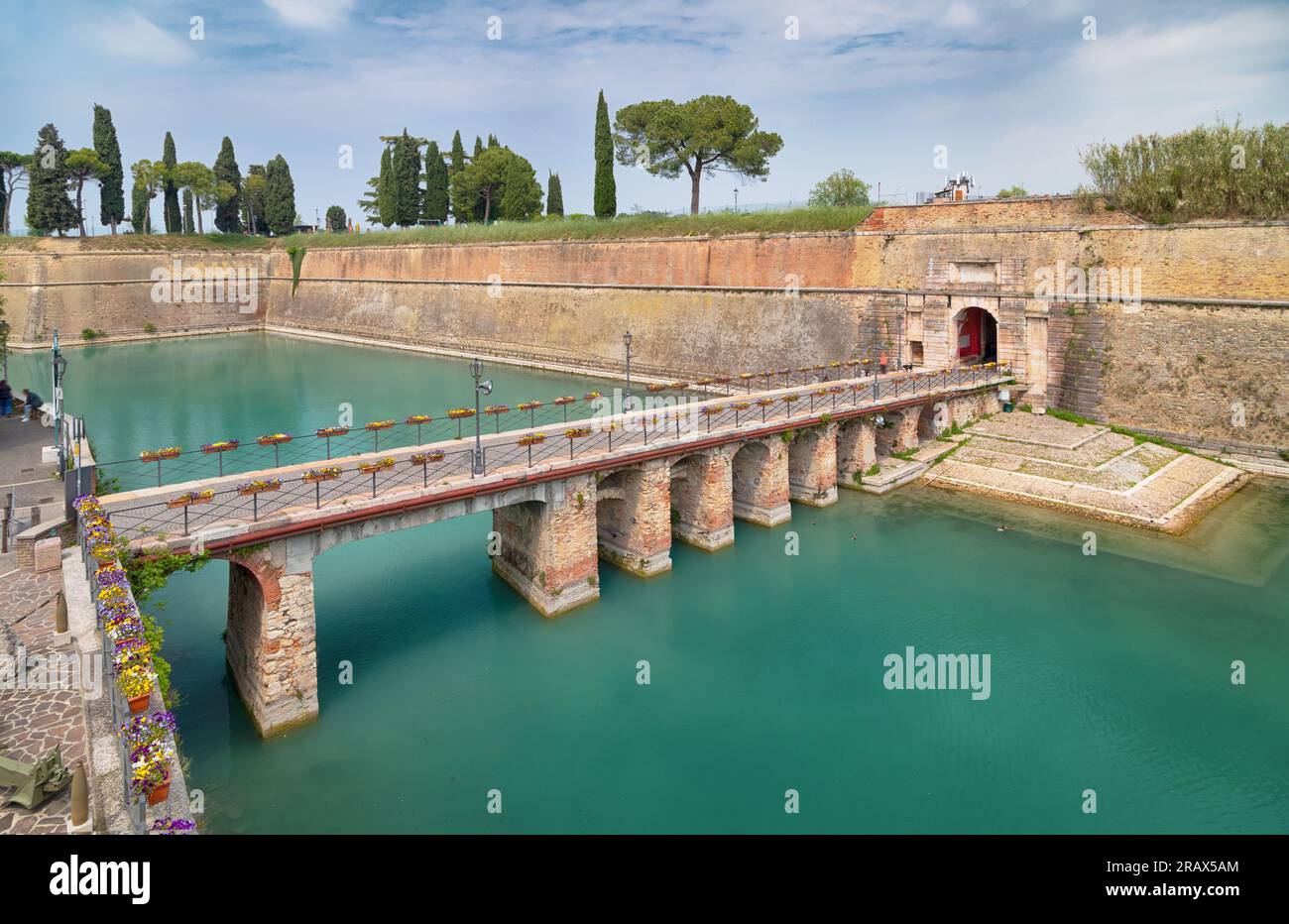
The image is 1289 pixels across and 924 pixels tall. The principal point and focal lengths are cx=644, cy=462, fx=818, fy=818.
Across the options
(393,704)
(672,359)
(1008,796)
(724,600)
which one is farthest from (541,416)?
(1008,796)

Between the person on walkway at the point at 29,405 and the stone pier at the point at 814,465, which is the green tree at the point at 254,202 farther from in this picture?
the stone pier at the point at 814,465

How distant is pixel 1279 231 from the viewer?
19875mm

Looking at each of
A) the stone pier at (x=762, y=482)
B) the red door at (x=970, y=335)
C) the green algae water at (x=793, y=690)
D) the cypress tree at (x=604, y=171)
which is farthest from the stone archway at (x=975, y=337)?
the cypress tree at (x=604, y=171)

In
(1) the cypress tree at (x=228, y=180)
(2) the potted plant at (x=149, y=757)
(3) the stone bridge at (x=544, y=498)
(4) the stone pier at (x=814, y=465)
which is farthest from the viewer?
(1) the cypress tree at (x=228, y=180)

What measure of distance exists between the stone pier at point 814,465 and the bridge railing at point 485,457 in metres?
0.57

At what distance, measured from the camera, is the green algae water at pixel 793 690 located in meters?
9.33

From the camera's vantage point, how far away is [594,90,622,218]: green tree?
39.1 metres

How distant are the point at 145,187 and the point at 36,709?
2351 inches

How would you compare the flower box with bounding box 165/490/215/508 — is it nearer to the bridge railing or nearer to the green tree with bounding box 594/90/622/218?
→ the bridge railing

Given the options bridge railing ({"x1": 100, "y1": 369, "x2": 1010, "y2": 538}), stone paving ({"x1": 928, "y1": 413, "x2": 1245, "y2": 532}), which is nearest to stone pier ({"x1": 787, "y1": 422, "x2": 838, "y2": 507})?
bridge railing ({"x1": 100, "y1": 369, "x2": 1010, "y2": 538})

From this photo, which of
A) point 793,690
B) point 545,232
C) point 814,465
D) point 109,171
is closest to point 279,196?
point 109,171

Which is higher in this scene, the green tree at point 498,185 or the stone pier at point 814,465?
the green tree at point 498,185
